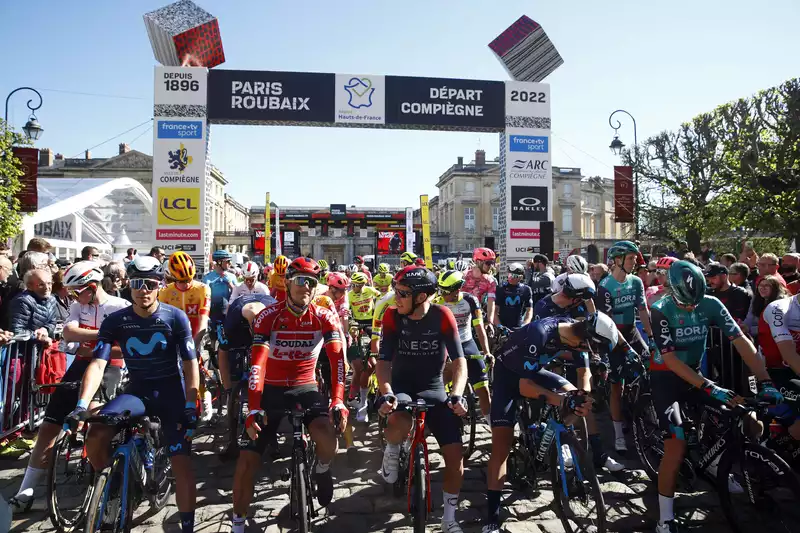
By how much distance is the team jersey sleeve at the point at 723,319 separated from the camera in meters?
4.29

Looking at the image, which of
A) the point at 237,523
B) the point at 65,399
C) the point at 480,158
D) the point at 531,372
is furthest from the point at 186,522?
the point at 480,158

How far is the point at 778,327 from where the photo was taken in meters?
4.71

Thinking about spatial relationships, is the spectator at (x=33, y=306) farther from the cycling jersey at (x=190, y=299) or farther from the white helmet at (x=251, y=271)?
the white helmet at (x=251, y=271)

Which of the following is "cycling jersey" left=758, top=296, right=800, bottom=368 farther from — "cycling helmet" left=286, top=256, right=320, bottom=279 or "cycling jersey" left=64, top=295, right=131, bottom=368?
"cycling jersey" left=64, top=295, right=131, bottom=368

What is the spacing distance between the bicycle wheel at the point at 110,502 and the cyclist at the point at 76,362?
4.36 feet

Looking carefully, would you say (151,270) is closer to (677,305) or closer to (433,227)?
(677,305)

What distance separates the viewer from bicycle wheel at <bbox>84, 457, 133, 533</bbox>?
130 inches

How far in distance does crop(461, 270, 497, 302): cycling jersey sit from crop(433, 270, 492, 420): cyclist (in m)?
2.29

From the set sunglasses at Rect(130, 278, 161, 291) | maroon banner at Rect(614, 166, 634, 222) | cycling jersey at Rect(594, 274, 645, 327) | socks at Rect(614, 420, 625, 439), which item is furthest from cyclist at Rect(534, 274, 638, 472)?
maroon banner at Rect(614, 166, 634, 222)

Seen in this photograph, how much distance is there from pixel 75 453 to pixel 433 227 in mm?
88551

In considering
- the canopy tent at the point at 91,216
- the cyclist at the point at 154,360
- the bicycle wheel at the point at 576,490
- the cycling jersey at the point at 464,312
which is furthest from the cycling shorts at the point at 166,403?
the canopy tent at the point at 91,216

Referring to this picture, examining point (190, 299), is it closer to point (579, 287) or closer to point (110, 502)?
point (110, 502)

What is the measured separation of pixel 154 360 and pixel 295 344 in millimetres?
1088

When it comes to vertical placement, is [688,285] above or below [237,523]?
above
